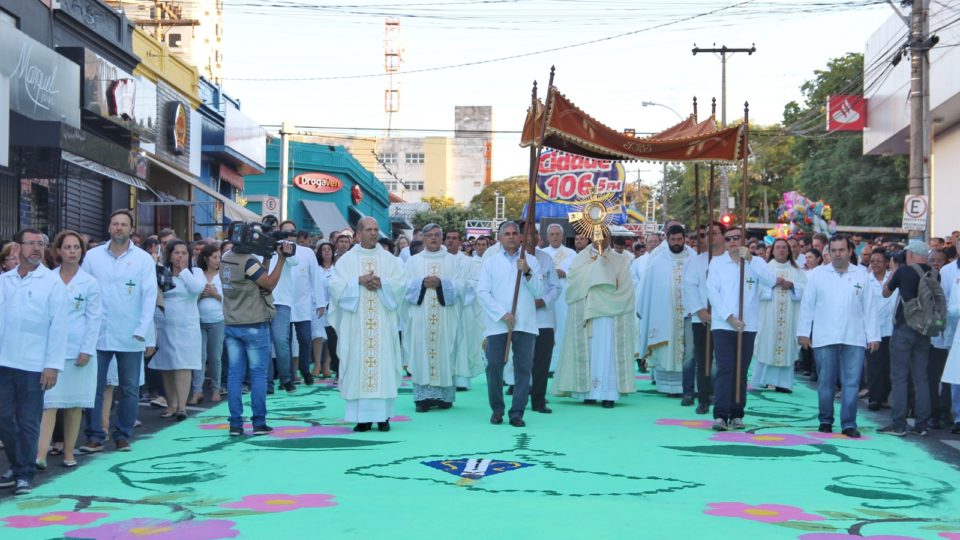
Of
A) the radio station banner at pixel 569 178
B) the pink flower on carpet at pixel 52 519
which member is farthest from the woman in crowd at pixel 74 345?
the radio station banner at pixel 569 178

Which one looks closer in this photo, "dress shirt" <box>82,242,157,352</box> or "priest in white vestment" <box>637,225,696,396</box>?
"dress shirt" <box>82,242,157,352</box>

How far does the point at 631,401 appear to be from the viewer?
13484 mm

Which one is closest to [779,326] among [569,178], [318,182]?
[569,178]

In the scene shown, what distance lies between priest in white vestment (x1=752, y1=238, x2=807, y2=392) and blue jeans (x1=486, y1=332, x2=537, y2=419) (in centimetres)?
443

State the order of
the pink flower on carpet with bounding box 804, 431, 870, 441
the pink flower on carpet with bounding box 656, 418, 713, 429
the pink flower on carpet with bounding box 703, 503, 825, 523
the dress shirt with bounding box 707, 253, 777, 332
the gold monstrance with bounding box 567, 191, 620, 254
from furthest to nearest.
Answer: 1. the gold monstrance with bounding box 567, 191, 620, 254
2. the pink flower on carpet with bounding box 656, 418, 713, 429
3. the dress shirt with bounding box 707, 253, 777, 332
4. the pink flower on carpet with bounding box 804, 431, 870, 441
5. the pink flower on carpet with bounding box 703, 503, 825, 523

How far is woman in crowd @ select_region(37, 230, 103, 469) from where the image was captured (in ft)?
27.8

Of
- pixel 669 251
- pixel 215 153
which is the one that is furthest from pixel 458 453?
pixel 215 153

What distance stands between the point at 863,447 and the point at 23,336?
6.66 m

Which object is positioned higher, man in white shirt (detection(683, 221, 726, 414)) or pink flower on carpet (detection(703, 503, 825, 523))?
man in white shirt (detection(683, 221, 726, 414))

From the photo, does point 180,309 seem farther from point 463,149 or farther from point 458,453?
point 463,149

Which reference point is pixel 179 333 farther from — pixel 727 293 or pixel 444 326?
pixel 727 293

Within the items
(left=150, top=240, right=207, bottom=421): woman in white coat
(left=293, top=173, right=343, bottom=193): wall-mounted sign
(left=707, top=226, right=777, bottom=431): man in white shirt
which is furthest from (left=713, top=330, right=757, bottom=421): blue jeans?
(left=293, top=173, right=343, bottom=193): wall-mounted sign

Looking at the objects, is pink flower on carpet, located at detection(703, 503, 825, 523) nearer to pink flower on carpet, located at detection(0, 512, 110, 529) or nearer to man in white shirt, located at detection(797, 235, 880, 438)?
pink flower on carpet, located at detection(0, 512, 110, 529)

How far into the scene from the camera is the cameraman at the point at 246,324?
33.9ft
